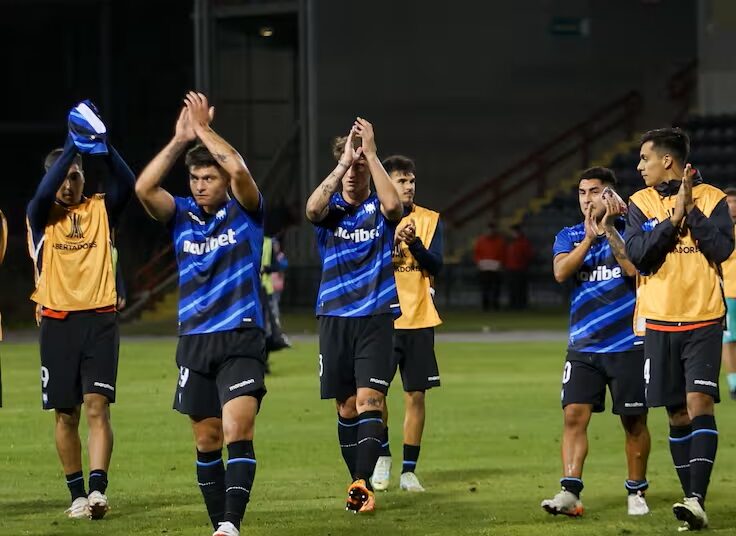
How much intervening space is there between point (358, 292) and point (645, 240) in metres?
1.88

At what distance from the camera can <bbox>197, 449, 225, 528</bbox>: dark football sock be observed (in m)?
8.41

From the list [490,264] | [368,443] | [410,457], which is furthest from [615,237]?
[490,264]

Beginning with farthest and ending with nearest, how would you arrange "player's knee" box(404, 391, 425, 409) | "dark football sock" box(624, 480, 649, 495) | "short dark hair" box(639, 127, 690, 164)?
"player's knee" box(404, 391, 425, 409), "dark football sock" box(624, 480, 649, 495), "short dark hair" box(639, 127, 690, 164)

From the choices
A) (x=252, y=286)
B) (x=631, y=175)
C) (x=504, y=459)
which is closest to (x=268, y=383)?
(x=504, y=459)

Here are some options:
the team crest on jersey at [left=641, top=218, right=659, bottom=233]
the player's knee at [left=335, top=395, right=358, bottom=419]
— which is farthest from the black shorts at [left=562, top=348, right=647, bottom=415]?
the player's knee at [left=335, top=395, right=358, bottom=419]

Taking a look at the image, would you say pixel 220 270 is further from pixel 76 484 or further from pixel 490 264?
pixel 490 264

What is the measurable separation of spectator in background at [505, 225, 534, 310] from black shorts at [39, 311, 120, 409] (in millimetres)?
26322

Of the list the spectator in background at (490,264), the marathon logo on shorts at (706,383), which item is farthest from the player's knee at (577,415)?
the spectator in background at (490,264)

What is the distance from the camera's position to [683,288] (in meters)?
9.01

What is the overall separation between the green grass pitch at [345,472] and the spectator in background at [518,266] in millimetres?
16356

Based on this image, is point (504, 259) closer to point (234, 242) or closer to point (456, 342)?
point (456, 342)

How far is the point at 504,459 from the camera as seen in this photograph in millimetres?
12461

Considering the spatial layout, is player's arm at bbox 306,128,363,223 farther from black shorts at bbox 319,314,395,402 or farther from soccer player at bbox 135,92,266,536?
soccer player at bbox 135,92,266,536

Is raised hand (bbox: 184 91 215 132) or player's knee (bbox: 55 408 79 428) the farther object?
player's knee (bbox: 55 408 79 428)
